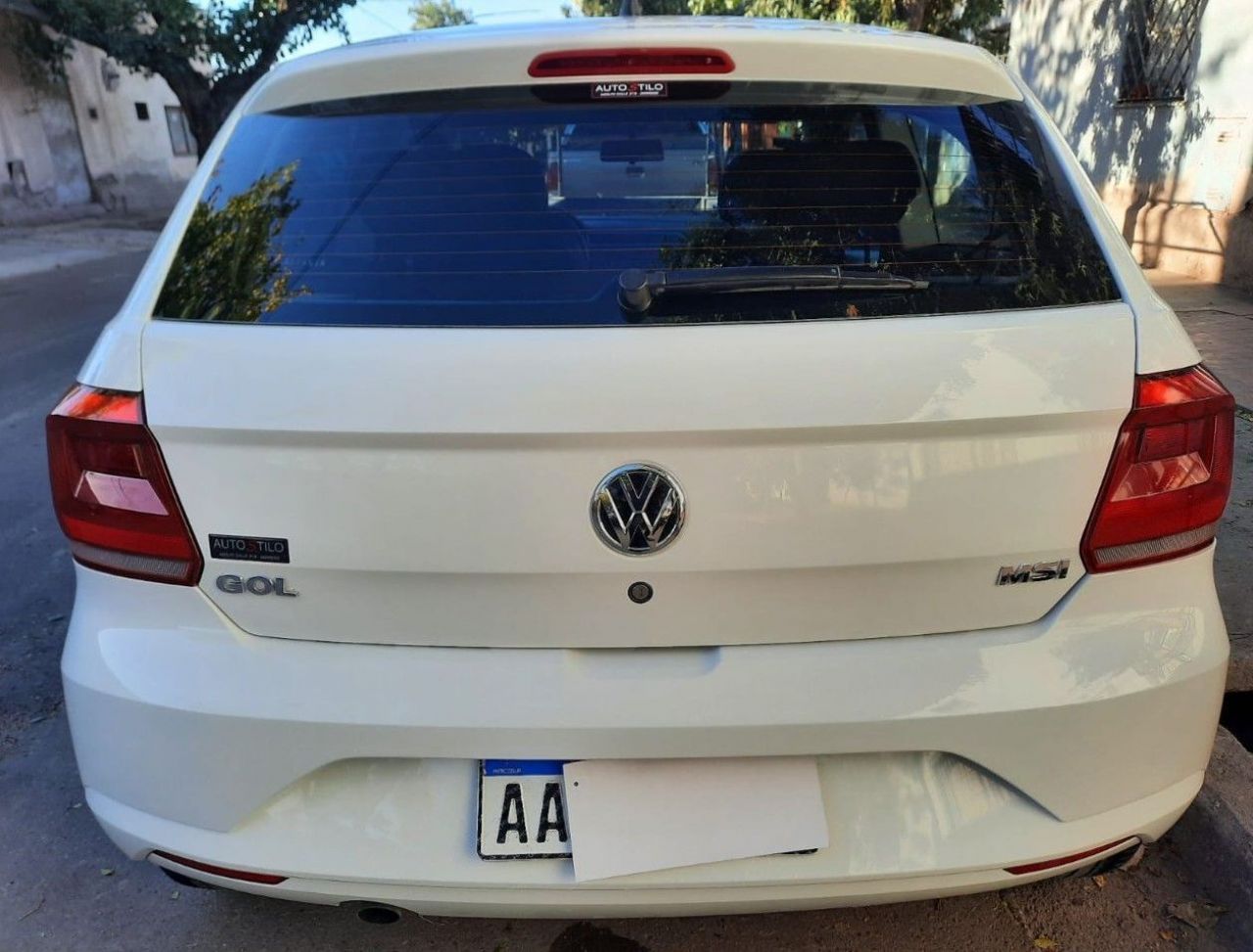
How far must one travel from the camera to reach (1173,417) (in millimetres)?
1574

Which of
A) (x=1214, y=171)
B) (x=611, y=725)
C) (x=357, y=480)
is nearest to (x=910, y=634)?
(x=611, y=725)

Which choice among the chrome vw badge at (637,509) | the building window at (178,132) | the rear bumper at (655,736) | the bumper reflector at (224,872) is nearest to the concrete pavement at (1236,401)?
the rear bumper at (655,736)

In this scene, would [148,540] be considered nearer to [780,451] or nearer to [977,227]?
[780,451]

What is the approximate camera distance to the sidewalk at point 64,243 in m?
12.9

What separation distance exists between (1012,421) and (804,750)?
60cm

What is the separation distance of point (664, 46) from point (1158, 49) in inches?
371

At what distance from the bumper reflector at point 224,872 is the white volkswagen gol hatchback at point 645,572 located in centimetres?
1

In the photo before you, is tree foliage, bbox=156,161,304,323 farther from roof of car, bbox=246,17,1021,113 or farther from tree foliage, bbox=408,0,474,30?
tree foliage, bbox=408,0,474,30

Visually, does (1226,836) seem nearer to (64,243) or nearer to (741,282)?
(741,282)

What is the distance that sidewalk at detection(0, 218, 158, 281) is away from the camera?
12922 millimetres

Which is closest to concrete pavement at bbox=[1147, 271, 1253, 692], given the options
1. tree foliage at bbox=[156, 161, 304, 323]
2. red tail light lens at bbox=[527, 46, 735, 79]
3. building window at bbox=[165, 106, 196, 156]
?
red tail light lens at bbox=[527, 46, 735, 79]

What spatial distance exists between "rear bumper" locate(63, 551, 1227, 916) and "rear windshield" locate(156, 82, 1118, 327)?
55 centimetres

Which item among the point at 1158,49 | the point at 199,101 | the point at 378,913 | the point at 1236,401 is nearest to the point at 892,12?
the point at 1158,49

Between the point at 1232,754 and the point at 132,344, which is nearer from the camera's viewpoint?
the point at 132,344
